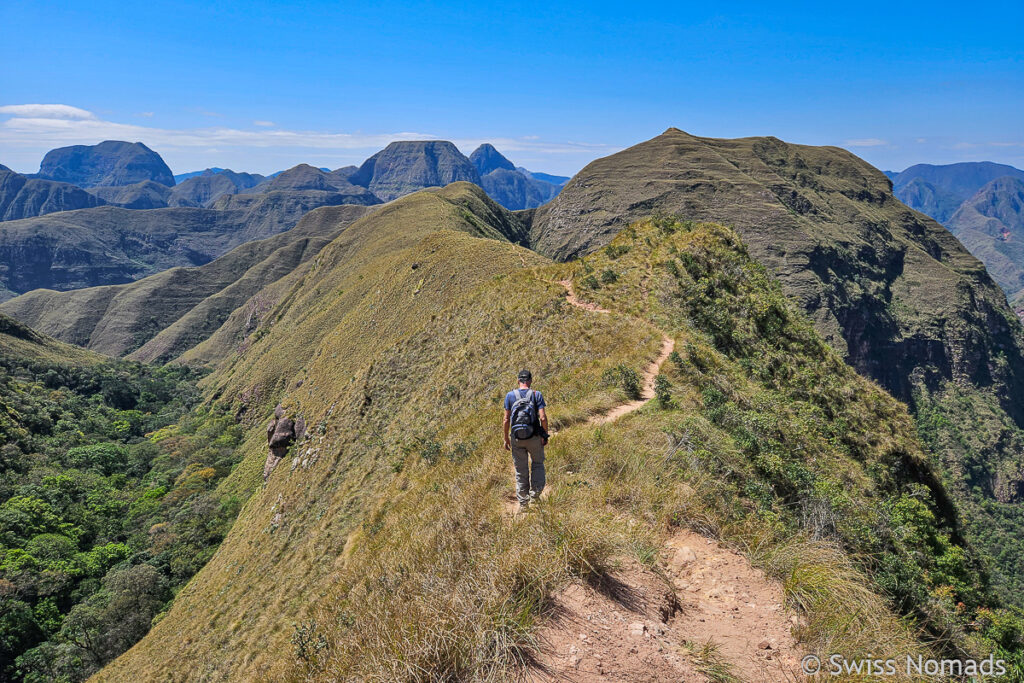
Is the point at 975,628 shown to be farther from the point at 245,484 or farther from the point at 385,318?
the point at 245,484

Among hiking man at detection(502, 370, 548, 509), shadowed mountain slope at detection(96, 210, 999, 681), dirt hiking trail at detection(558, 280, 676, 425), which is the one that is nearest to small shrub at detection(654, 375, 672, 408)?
shadowed mountain slope at detection(96, 210, 999, 681)

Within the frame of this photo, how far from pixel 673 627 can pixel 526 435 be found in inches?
147

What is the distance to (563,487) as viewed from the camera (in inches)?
346

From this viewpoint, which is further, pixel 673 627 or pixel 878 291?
pixel 878 291

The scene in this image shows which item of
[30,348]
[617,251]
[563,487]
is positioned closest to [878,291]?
[617,251]

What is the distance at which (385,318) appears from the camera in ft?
169

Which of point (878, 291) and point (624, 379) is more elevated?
point (878, 291)

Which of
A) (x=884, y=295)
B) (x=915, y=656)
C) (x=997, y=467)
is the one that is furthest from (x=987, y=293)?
(x=915, y=656)

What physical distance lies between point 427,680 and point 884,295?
218m

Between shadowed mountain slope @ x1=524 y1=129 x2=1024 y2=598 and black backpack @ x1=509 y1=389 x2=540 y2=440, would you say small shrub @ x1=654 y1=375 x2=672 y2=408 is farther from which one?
shadowed mountain slope @ x1=524 y1=129 x2=1024 y2=598

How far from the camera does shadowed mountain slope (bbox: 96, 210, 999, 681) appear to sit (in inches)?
226

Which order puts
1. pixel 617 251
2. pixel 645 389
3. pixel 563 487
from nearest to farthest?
pixel 563 487 → pixel 645 389 → pixel 617 251

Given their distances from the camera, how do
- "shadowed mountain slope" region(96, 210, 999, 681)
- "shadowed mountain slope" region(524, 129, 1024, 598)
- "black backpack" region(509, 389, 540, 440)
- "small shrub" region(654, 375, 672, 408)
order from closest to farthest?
"shadowed mountain slope" region(96, 210, 999, 681) < "black backpack" region(509, 389, 540, 440) < "small shrub" region(654, 375, 672, 408) < "shadowed mountain slope" region(524, 129, 1024, 598)

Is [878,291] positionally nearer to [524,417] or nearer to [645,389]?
[645,389]
